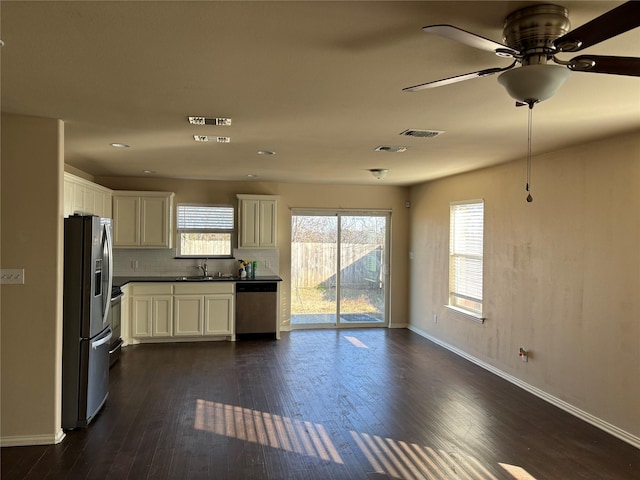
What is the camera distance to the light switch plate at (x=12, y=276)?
333cm

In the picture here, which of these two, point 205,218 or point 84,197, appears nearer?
point 84,197

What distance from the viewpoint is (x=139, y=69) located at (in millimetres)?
2363

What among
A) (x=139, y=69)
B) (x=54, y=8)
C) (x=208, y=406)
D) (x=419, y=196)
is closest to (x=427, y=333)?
(x=419, y=196)

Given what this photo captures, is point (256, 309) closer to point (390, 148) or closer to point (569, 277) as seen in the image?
point (390, 148)

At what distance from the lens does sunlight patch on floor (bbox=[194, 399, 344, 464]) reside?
131 inches

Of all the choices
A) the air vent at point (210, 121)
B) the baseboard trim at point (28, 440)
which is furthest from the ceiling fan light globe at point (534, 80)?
the baseboard trim at point (28, 440)

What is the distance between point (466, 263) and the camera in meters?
6.13

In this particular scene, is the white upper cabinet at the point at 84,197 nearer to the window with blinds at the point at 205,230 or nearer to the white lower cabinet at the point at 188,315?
the window with blinds at the point at 205,230

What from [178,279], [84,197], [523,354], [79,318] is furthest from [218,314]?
[523,354]

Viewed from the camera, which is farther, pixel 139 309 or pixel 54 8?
pixel 139 309

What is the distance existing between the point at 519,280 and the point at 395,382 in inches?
68.5

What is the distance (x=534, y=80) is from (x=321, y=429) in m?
2.97

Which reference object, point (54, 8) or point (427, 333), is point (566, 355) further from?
point (54, 8)

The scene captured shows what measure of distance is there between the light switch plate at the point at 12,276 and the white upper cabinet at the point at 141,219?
10.8 feet
